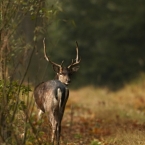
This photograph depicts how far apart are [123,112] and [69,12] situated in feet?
50.5

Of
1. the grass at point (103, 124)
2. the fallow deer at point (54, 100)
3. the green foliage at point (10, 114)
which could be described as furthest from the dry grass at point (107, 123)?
the green foliage at point (10, 114)

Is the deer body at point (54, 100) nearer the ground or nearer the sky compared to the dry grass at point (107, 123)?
nearer the sky

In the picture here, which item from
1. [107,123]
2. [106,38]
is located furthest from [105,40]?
[107,123]

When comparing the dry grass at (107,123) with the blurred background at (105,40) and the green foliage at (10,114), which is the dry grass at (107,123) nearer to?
the green foliage at (10,114)

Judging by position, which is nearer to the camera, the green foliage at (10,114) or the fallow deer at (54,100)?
the green foliage at (10,114)

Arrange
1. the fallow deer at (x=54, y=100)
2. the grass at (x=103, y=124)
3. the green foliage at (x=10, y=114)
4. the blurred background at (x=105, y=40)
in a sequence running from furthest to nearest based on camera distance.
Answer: the blurred background at (x=105, y=40), the grass at (x=103, y=124), the fallow deer at (x=54, y=100), the green foliage at (x=10, y=114)

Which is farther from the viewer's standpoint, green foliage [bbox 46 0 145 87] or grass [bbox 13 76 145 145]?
green foliage [bbox 46 0 145 87]

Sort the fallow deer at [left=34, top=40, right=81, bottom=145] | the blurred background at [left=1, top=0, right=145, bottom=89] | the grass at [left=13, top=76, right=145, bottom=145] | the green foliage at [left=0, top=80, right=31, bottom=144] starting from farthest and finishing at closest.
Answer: the blurred background at [left=1, top=0, right=145, bottom=89] < the grass at [left=13, top=76, right=145, bottom=145] < the fallow deer at [left=34, top=40, right=81, bottom=145] < the green foliage at [left=0, top=80, right=31, bottom=144]

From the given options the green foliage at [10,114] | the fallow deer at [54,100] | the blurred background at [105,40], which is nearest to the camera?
the green foliage at [10,114]

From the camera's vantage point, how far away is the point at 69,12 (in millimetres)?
31812

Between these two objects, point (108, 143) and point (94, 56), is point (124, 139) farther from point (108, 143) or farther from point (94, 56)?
point (94, 56)

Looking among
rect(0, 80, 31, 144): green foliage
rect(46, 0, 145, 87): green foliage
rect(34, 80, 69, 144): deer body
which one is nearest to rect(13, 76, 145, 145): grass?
rect(34, 80, 69, 144): deer body

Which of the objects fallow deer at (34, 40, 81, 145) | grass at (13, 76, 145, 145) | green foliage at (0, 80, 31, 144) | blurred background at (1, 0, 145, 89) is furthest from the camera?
blurred background at (1, 0, 145, 89)

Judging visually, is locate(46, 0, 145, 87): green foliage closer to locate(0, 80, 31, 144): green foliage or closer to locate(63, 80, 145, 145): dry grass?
locate(63, 80, 145, 145): dry grass
